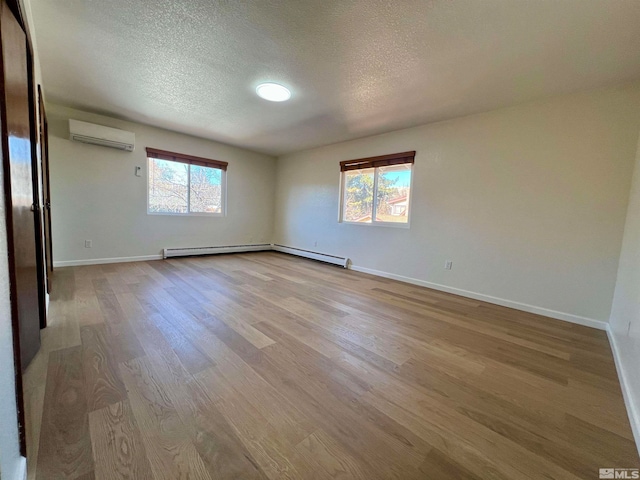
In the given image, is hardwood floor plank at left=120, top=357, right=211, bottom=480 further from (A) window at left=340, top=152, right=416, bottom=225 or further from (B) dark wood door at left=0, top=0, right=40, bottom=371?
(A) window at left=340, top=152, right=416, bottom=225

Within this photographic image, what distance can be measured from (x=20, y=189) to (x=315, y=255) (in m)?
4.24

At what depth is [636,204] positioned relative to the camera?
2.01 metres

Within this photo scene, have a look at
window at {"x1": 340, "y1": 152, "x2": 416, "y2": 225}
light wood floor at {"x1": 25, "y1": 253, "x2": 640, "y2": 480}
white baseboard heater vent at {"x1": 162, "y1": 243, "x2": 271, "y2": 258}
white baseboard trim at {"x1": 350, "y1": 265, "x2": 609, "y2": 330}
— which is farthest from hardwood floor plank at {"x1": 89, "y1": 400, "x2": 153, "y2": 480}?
white baseboard heater vent at {"x1": 162, "y1": 243, "x2": 271, "y2": 258}

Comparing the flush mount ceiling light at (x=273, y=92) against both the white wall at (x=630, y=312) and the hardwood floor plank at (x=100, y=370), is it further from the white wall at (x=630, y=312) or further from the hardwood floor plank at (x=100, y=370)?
the white wall at (x=630, y=312)

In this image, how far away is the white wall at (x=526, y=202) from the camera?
238 centimetres

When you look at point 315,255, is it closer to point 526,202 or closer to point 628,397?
point 526,202

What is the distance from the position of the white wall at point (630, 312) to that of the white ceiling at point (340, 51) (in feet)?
3.94

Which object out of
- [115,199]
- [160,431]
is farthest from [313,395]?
[115,199]

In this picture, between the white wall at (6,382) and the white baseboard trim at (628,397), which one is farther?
the white baseboard trim at (628,397)

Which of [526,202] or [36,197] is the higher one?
[526,202]

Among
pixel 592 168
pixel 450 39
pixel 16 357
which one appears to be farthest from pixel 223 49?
pixel 592 168

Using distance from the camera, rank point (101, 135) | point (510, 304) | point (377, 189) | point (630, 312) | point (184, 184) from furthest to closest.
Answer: point (184, 184), point (377, 189), point (101, 135), point (510, 304), point (630, 312)

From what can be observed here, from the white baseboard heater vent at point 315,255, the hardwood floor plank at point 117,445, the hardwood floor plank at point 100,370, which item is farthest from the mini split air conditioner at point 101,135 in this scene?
the hardwood floor plank at point 117,445

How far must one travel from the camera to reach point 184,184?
4820 mm
